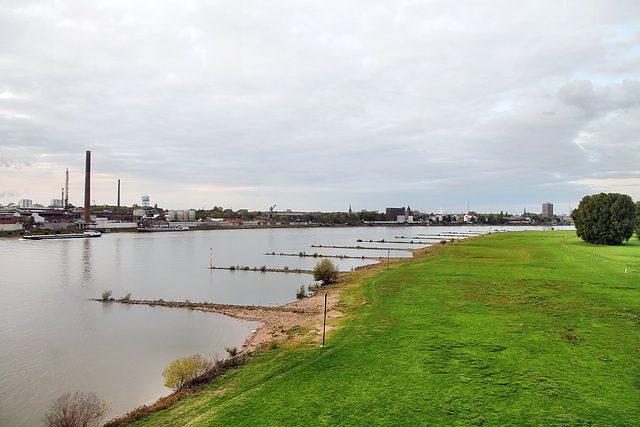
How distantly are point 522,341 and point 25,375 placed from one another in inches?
689

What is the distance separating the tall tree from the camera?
44.7 metres

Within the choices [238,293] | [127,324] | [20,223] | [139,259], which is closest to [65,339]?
[127,324]

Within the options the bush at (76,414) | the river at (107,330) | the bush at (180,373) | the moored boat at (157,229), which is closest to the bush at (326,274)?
the river at (107,330)

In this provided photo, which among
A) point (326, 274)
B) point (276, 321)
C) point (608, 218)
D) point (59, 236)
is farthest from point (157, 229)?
point (608, 218)

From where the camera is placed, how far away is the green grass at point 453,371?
25.8 feet

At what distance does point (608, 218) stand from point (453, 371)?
49.2 meters

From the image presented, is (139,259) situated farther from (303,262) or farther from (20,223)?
(20,223)

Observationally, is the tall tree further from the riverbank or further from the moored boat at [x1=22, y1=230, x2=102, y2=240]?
the moored boat at [x1=22, y1=230, x2=102, y2=240]

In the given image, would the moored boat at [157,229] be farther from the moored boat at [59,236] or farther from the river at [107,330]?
the river at [107,330]

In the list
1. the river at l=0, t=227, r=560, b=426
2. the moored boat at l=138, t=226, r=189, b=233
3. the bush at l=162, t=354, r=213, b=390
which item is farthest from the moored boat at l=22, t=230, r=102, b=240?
the bush at l=162, t=354, r=213, b=390

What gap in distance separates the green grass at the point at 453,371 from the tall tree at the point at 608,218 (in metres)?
34.5

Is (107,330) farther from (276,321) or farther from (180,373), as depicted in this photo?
(180,373)

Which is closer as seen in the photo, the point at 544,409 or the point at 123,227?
the point at 544,409

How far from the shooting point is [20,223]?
→ 10312 cm
